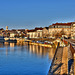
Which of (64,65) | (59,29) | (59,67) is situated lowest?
(59,67)

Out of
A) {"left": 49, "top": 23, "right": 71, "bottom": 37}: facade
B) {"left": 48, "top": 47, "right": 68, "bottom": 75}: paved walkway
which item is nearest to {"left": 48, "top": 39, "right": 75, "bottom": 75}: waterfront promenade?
{"left": 48, "top": 47, "right": 68, "bottom": 75}: paved walkway

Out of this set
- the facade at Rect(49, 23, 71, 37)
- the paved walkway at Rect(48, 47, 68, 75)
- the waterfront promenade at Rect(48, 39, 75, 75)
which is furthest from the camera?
the facade at Rect(49, 23, 71, 37)

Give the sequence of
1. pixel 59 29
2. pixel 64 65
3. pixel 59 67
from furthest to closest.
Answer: pixel 59 29 < pixel 64 65 < pixel 59 67

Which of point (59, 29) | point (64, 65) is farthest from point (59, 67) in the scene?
point (59, 29)

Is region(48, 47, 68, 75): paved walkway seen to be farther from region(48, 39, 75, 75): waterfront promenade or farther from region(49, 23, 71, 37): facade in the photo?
region(49, 23, 71, 37): facade

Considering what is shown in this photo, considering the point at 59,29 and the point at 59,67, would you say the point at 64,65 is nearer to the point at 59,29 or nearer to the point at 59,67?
the point at 59,67

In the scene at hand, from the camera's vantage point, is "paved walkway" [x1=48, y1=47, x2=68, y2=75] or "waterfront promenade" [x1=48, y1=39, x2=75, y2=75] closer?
"waterfront promenade" [x1=48, y1=39, x2=75, y2=75]

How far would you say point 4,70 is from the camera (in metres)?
23.8

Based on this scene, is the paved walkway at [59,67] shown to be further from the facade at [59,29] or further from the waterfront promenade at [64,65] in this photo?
the facade at [59,29]

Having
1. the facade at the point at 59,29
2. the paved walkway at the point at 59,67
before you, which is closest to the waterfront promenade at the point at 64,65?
the paved walkway at the point at 59,67

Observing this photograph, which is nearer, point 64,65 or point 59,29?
point 64,65

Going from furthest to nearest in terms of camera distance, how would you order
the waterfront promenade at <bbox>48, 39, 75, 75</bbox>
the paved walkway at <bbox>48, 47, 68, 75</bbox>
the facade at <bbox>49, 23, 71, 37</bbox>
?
the facade at <bbox>49, 23, 71, 37</bbox>
the paved walkway at <bbox>48, 47, 68, 75</bbox>
the waterfront promenade at <bbox>48, 39, 75, 75</bbox>

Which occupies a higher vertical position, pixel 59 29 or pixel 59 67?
pixel 59 29

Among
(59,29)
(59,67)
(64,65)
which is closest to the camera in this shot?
(59,67)
